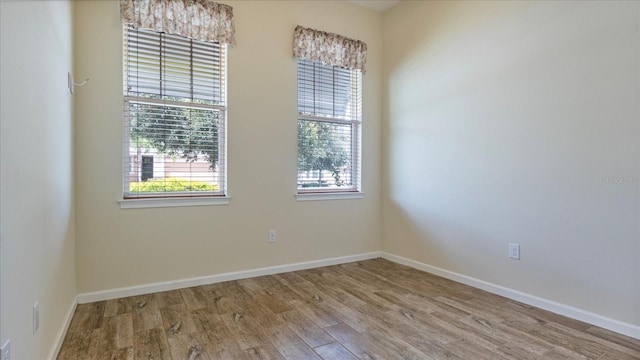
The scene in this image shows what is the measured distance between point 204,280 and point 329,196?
1485mm

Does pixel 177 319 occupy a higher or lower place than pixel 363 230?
lower

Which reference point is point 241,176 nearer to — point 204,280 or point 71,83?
point 204,280

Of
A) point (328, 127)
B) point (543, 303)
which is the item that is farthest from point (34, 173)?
point (543, 303)

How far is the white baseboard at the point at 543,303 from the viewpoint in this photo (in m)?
2.25

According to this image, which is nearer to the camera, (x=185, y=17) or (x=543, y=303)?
(x=543, y=303)

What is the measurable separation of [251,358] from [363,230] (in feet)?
7.64

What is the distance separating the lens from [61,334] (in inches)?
80.8

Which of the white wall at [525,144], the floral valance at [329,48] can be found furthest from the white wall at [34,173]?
the white wall at [525,144]

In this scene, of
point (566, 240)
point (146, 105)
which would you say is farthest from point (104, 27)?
point (566, 240)

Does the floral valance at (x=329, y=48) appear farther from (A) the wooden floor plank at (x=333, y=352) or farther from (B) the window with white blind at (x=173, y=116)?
(A) the wooden floor plank at (x=333, y=352)

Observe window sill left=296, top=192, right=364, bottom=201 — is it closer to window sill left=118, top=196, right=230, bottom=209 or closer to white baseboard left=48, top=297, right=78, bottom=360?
window sill left=118, top=196, right=230, bottom=209

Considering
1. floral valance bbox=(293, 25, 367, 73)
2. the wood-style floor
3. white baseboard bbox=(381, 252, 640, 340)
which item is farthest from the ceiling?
the wood-style floor

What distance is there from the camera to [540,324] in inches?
93.3

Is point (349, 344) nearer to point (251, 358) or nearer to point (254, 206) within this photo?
point (251, 358)
